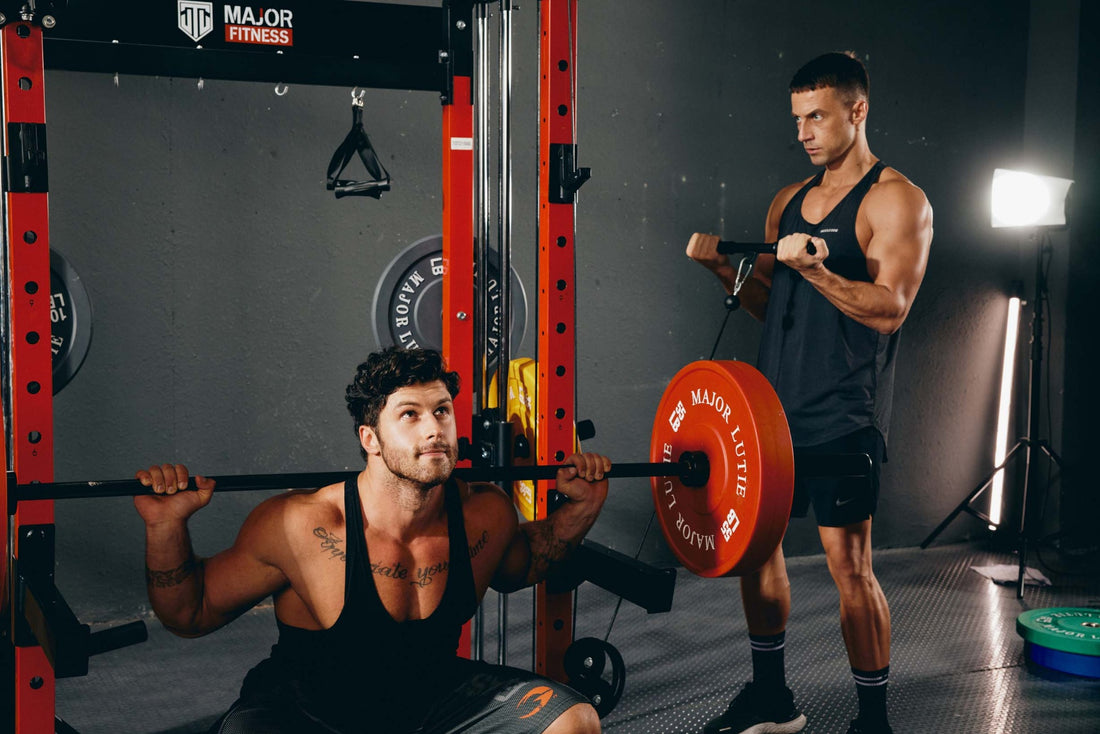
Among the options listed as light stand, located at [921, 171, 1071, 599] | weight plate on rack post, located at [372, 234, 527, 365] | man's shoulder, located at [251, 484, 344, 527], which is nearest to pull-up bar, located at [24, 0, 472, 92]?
weight plate on rack post, located at [372, 234, 527, 365]

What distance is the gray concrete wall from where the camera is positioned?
347 centimetres

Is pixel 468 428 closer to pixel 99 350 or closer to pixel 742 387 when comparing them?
pixel 742 387

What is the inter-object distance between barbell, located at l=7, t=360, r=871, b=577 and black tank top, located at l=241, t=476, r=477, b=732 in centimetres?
21

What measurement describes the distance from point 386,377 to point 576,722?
27.4 inches

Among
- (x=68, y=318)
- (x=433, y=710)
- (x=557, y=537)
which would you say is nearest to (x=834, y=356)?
(x=557, y=537)

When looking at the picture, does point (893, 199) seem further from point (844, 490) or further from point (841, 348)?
point (844, 490)

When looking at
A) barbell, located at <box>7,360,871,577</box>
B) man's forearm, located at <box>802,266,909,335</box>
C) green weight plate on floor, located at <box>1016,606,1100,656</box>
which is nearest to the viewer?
barbell, located at <box>7,360,871,577</box>

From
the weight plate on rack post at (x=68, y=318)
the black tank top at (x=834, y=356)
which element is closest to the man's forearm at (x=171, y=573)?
the weight plate on rack post at (x=68, y=318)

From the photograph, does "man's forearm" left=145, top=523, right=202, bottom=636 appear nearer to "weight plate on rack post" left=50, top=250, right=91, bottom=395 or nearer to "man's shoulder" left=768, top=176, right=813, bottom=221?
"weight plate on rack post" left=50, top=250, right=91, bottom=395

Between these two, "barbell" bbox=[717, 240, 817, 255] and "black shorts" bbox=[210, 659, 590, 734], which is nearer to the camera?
"black shorts" bbox=[210, 659, 590, 734]

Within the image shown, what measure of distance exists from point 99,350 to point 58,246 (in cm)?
35

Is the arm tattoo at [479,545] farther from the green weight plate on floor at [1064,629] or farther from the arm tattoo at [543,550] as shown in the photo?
the green weight plate on floor at [1064,629]

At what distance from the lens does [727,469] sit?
208 centimetres

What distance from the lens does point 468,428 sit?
92.6 inches
